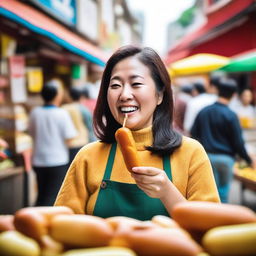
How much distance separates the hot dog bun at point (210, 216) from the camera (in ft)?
3.24

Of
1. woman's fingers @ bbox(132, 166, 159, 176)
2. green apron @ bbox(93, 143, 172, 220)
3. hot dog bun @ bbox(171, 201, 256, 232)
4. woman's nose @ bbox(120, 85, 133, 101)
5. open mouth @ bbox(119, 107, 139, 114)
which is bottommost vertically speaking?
green apron @ bbox(93, 143, 172, 220)

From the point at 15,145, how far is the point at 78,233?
4.56m

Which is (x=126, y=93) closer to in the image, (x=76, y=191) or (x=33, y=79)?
(x=76, y=191)

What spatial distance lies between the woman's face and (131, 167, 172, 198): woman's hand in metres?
0.33

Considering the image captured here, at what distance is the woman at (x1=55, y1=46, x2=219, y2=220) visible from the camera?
58.8 inches

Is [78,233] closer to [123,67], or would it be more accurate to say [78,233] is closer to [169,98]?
[123,67]

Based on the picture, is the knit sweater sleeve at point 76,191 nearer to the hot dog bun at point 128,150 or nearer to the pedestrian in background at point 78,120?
the hot dog bun at point 128,150

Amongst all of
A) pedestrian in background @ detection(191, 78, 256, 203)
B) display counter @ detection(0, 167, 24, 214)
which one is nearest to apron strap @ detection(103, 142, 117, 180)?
pedestrian in background @ detection(191, 78, 256, 203)

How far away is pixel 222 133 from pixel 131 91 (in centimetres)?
307

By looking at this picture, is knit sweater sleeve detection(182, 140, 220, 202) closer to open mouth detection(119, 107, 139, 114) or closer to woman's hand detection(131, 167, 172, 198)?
woman's hand detection(131, 167, 172, 198)

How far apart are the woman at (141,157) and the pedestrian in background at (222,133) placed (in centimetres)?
276

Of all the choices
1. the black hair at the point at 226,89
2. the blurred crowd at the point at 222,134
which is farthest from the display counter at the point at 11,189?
the black hair at the point at 226,89

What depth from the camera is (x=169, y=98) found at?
1763 millimetres

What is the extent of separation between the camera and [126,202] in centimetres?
150
